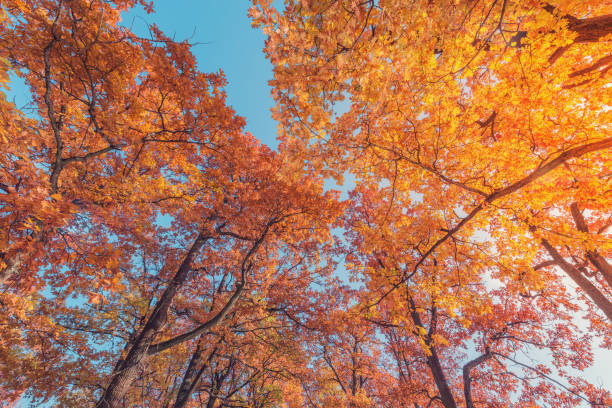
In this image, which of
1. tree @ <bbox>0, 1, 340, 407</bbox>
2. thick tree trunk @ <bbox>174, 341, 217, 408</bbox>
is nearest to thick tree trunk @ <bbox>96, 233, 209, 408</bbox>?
tree @ <bbox>0, 1, 340, 407</bbox>

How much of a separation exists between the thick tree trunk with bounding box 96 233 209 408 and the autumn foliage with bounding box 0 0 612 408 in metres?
0.04

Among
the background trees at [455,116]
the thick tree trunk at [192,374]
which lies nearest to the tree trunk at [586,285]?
the background trees at [455,116]

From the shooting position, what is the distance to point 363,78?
240 cm

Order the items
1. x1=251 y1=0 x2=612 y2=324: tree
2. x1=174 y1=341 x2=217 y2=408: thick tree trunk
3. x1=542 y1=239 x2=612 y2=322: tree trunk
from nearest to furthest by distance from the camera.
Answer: x1=251 y1=0 x2=612 y2=324: tree
x1=542 y1=239 x2=612 y2=322: tree trunk
x1=174 y1=341 x2=217 y2=408: thick tree trunk

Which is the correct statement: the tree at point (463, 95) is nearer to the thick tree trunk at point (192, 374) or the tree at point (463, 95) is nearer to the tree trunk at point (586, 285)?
the tree trunk at point (586, 285)

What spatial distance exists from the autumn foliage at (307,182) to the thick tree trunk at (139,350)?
0.04 m

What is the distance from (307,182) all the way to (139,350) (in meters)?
5.70

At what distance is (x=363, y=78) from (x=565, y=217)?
1044 cm

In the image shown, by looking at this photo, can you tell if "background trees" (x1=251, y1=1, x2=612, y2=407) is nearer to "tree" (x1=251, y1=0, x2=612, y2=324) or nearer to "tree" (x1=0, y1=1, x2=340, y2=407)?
"tree" (x1=251, y1=0, x2=612, y2=324)

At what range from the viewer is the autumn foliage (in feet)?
8.42

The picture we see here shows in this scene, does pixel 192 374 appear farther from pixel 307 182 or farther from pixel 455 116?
pixel 455 116

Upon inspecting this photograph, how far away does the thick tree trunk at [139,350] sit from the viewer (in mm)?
4164

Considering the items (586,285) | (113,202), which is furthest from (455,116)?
(113,202)

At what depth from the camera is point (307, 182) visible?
17.3ft
